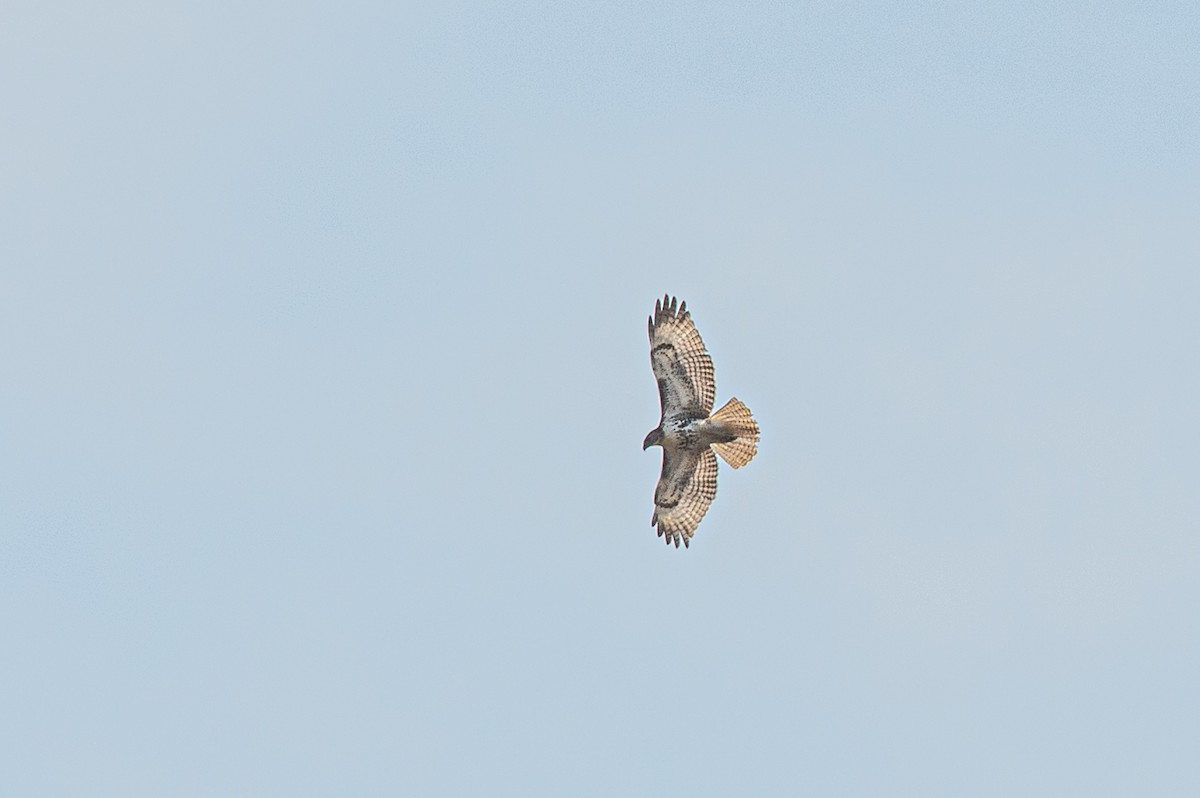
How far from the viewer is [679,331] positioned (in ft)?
157

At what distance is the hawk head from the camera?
48.2 metres

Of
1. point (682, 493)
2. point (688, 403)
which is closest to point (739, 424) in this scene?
point (688, 403)

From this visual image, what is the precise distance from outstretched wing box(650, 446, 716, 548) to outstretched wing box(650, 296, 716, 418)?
147 centimetres

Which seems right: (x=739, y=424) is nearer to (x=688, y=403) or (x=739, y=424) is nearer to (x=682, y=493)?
(x=688, y=403)

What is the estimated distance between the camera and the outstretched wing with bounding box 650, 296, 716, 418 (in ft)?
156

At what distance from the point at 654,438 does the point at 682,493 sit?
190 cm

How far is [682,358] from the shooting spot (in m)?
47.7

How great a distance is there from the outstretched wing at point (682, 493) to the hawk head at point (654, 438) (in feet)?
2.15

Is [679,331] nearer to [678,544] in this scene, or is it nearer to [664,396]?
[664,396]

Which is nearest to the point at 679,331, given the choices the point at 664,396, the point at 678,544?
the point at 664,396

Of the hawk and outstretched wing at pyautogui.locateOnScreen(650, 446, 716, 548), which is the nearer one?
the hawk

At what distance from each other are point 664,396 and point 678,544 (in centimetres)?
334

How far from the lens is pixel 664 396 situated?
158 feet

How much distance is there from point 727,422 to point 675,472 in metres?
2.21
